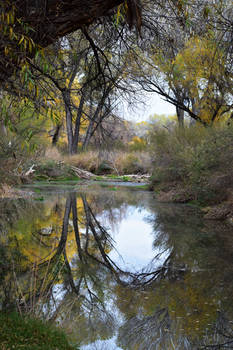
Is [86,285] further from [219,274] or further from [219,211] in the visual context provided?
[219,211]

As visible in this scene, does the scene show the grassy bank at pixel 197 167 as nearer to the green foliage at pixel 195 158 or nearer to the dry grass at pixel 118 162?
the green foliage at pixel 195 158

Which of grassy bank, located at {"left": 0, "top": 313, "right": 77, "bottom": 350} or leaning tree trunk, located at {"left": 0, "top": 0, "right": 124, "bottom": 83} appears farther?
leaning tree trunk, located at {"left": 0, "top": 0, "right": 124, "bottom": 83}

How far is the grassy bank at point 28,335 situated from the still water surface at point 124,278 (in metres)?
0.30

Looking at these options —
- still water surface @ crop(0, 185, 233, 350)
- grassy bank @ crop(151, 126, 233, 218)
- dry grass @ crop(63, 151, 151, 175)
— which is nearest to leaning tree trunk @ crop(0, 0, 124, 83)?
still water surface @ crop(0, 185, 233, 350)

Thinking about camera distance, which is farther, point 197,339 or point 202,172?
point 202,172

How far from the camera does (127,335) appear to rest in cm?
439

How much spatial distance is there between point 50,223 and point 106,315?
6.69 meters

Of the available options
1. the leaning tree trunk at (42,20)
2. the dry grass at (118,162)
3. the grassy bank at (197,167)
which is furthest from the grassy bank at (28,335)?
the dry grass at (118,162)

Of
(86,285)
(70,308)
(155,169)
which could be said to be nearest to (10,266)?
(86,285)

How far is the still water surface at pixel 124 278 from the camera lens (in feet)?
14.6

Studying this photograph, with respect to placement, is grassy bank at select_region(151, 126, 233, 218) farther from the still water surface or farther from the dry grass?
the dry grass

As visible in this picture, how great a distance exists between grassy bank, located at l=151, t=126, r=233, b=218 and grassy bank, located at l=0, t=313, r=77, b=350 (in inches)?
356

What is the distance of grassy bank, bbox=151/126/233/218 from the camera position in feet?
40.1

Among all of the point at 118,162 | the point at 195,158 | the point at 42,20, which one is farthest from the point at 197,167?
the point at 118,162
